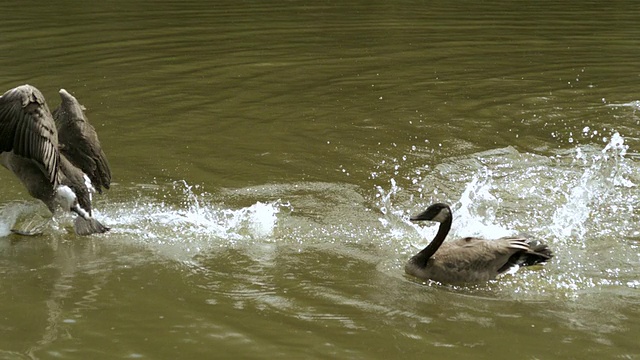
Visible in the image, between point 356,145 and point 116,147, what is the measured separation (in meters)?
2.92

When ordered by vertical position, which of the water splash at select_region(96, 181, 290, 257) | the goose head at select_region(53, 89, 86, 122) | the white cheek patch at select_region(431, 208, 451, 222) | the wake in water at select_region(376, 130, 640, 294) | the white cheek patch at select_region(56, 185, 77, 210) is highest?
the goose head at select_region(53, 89, 86, 122)

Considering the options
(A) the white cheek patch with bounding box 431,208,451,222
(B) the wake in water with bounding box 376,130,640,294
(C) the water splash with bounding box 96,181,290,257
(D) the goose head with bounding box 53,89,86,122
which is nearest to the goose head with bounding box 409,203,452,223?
(A) the white cheek patch with bounding box 431,208,451,222

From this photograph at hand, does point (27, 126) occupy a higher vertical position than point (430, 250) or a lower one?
higher

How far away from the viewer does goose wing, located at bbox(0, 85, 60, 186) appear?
26.7 feet

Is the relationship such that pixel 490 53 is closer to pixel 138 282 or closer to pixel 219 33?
pixel 219 33

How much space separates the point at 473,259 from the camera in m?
7.50

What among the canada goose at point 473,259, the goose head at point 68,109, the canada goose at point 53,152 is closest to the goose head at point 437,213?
the canada goose at point 473,259

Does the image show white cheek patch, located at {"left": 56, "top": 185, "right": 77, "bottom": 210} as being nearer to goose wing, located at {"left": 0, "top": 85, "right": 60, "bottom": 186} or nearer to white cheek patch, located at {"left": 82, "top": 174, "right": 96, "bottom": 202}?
white cheek patch, located at {"left": 82, "top": 174, "right": 96, "bottom": 202}

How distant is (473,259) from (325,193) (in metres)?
2.51

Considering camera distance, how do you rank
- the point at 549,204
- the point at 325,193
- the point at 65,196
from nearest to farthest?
1. the point at 65,196
2. the point at 549,204
3. the point at 325,193

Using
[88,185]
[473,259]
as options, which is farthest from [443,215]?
[88,185]

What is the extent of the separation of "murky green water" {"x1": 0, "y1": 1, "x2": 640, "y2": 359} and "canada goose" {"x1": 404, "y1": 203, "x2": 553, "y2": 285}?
15 centimetres

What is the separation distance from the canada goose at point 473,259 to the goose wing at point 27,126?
3.40m

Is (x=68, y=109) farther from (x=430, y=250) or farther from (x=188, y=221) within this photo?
(x=430, y=250)
